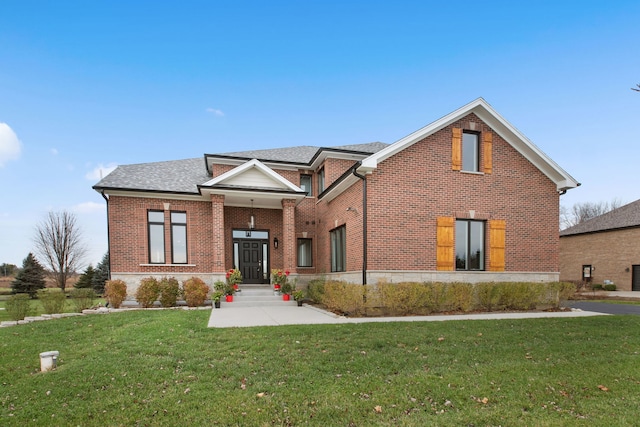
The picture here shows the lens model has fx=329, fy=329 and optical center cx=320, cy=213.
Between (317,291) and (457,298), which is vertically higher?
(457,298)

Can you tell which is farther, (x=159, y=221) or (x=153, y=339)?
(x=159, y=221)

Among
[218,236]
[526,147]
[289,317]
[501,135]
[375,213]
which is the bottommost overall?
[289,317]

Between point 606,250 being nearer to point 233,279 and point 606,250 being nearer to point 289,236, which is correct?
point 289,236

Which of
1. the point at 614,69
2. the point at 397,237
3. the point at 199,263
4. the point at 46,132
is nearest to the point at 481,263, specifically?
the point at 397,237

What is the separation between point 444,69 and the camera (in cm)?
1605

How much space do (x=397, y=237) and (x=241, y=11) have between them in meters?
10.3

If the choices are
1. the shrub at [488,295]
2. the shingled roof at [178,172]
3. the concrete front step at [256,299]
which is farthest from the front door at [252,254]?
the shrub at [488,295]

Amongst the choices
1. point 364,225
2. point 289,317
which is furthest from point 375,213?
point 289,317

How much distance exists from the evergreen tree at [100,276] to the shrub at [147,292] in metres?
19.3

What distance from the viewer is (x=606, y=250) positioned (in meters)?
24.2

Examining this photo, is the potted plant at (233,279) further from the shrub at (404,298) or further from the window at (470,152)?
the window at (470,152)

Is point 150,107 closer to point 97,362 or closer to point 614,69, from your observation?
point 97,362

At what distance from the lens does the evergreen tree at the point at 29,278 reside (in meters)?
27.0

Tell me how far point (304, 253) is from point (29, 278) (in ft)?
86.8
